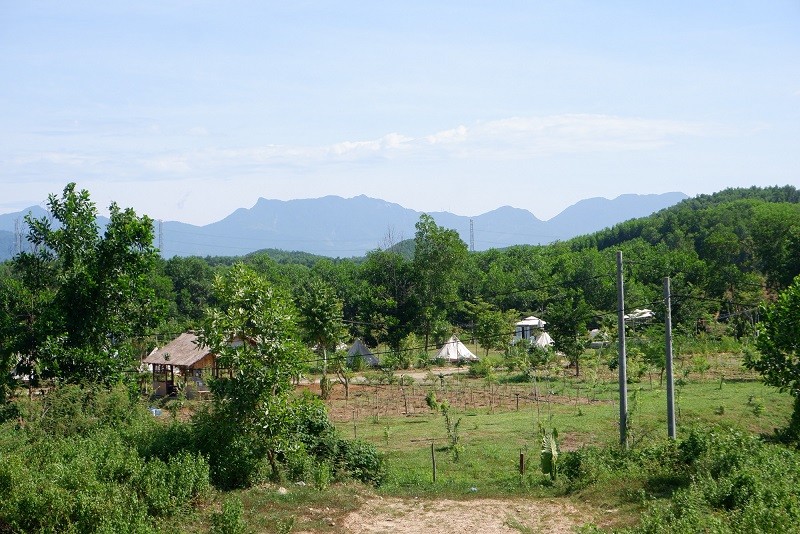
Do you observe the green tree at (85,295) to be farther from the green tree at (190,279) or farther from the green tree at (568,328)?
the green tree at (190,279)

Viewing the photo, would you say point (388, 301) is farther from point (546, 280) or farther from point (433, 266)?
point (546, 280)

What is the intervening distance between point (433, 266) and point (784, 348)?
100 ft

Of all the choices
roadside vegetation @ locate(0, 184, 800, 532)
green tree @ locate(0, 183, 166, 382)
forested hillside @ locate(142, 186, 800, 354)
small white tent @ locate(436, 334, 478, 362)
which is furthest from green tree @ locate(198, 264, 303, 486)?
small white tent @ locate(436, 334, 478, 362)

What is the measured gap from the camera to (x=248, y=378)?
14.8 metres

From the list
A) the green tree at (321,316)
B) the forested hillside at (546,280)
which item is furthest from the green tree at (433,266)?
the green tree at (321,316)

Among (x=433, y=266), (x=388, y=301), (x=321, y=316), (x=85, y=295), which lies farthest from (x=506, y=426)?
(x=433, y=266)

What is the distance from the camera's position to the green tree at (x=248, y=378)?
48.9ft

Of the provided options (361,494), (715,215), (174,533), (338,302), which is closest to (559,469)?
(361,494)

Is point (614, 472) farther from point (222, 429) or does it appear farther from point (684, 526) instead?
point (222, 429)

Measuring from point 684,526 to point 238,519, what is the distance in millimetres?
6851

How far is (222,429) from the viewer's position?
14984mm

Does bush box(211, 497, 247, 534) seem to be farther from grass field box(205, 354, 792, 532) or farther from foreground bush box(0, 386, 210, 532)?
foreground bush box(0, 386, 210, 532)

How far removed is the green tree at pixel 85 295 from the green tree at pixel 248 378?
4.95 m

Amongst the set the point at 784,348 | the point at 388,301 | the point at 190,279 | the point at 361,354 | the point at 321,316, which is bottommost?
the point at 361,354
